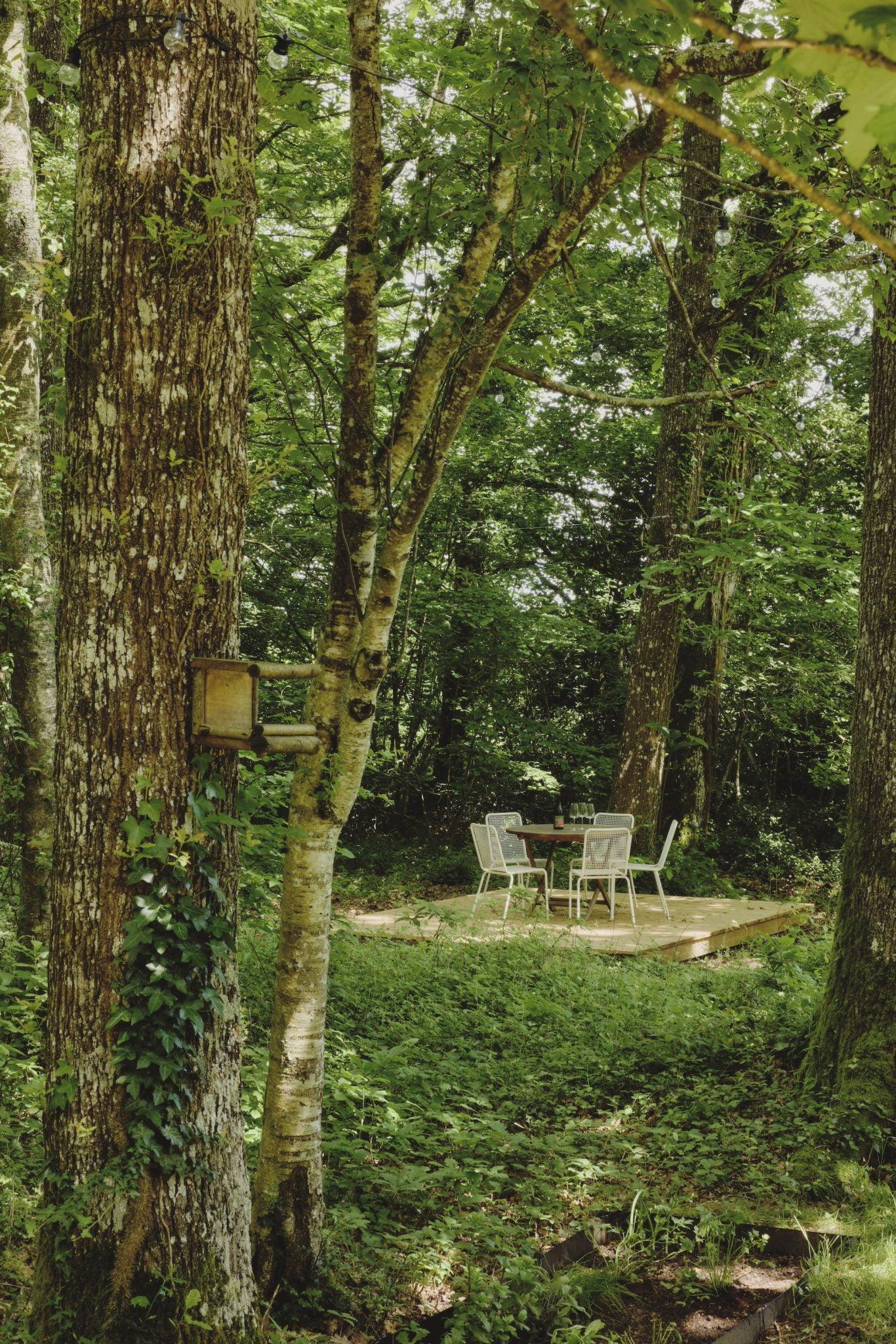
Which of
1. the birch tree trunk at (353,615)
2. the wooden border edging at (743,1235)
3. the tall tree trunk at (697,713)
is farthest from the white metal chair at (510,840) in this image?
the birch tree trunk at (353,615)

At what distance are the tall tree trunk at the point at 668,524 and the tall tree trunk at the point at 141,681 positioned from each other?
7621 mm

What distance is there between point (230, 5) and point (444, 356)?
121 centimetres

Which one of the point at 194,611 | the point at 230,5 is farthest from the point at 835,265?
the point at 194,611

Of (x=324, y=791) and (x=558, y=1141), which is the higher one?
(x=324, y=791)

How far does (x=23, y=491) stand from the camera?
5.65m

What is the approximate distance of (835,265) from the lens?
6.05 m

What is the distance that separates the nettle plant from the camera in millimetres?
2291

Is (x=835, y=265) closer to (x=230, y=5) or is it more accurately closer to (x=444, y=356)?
(x=444, y=356)

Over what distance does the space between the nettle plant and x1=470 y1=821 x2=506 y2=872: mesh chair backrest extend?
658cm

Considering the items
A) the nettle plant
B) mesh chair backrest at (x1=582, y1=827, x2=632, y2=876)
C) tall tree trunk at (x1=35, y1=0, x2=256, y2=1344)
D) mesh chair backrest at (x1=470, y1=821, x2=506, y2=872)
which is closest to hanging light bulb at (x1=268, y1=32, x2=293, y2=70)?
tall tree trunk at (x1=35, y1=0, x2=256, y2=1344)

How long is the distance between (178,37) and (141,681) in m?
1.43

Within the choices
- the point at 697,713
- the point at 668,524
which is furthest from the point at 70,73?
the point at 697,713

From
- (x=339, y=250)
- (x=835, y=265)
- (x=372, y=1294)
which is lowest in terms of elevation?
(x=372, y=1294)

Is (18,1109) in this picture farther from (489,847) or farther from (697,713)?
(697,713)
